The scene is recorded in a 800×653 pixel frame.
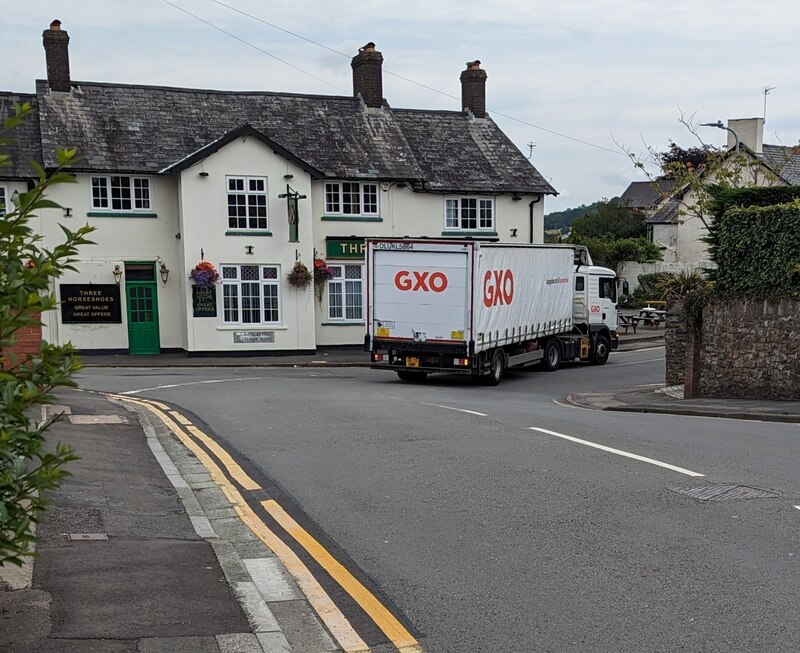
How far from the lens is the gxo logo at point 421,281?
21.9m

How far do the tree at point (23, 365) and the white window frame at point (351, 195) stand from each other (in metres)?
28.7

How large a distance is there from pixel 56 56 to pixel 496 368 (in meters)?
19.7

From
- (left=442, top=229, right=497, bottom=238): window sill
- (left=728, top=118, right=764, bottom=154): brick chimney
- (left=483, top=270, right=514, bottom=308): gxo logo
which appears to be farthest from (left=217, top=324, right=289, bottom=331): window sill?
(left=728, top=118, right=764, bottom=154): brick chimney

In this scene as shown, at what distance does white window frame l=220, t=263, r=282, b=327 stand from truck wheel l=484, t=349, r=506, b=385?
10.3 m

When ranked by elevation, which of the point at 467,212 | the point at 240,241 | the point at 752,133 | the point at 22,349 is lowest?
the point at 22,349

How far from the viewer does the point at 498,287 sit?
74.3ft

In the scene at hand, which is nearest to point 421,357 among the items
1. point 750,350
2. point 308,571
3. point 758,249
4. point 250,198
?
point 750,350

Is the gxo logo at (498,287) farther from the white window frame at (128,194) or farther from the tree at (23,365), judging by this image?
the tree at (23,365)

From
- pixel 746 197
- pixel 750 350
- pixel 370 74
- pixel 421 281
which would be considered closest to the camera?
pixel 750 350

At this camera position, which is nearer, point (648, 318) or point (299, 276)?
point (299, 276)

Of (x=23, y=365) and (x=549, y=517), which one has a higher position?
(x=23, y=365)

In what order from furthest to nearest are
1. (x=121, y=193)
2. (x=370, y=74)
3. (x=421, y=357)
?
(x=370, y=74) < (x=121, y=193) < (x=421, y=357)

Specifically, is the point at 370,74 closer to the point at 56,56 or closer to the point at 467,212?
the point at 467,212

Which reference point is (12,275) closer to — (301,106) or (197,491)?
(197,491)
